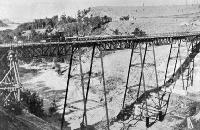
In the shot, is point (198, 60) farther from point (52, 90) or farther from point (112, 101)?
point (52, 90)

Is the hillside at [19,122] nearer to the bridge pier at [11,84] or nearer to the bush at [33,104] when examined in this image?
the bridge pier at [11,84]

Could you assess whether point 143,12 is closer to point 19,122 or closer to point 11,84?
point 11,84

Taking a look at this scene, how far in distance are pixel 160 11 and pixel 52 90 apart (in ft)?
189

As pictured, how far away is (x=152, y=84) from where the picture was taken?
32.9m

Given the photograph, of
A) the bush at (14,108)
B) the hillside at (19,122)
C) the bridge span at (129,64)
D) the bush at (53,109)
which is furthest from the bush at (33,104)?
the bush at (14,108)

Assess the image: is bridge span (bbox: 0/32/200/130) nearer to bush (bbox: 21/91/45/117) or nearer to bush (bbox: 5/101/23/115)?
bush (bbox: 5/101/23/115)

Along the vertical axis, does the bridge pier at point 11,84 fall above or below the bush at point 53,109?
above

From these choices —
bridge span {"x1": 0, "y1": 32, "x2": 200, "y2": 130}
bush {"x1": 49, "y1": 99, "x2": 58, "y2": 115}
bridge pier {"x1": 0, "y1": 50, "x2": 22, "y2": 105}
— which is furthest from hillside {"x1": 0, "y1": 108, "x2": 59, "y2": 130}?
bush {"x1": 49, "y1": 99, "x2": 58, "y2": 115}

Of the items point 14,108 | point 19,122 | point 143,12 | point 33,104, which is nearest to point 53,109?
point 33,104

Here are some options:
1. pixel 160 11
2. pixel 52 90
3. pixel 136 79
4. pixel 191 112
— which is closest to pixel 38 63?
pixel 52 90

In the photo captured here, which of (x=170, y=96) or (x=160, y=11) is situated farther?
(x=160, y=11)

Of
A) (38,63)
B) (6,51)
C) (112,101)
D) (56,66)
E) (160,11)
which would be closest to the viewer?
(6,51)

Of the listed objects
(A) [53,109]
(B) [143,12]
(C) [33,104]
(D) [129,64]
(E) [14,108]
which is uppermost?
(B) [143,12]

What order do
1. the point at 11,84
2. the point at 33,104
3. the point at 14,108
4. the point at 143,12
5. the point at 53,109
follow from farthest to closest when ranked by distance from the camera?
the point at 143,12
the point at 53,109
the point at 33,104
the point at 14,108
the point at 11,84
